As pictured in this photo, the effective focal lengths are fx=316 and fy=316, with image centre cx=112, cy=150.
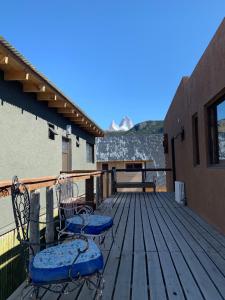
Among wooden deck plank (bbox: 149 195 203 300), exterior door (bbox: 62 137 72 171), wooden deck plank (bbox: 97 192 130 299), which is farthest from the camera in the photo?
exterior door (bbox: 62 137 72 171)

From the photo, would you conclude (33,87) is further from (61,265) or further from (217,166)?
(61,265)

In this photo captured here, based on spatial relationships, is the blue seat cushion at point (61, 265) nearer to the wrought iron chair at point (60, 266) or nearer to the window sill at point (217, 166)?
the wrought iron chair at point (60, 266)

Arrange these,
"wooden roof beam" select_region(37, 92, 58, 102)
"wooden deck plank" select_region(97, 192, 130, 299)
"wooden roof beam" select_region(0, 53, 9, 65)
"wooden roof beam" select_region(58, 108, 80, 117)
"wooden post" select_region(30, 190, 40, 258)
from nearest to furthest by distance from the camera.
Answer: "wooden deck plank" select_region(97, 192, 130, 299), "wooden post" select_region(30, 190, 40, 258), "wooden roof beam" select_region(0, 53, 9, 65), "wooden roof beam" select_region(37, 92, 58, 102), "wooden roof beam" select_region(58, 108, 80, 117)

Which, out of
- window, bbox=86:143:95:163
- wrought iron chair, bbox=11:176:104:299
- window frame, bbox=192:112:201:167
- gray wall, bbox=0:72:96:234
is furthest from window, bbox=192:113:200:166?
window, bbox=86:143:95:163

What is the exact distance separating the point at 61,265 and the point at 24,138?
5.10m

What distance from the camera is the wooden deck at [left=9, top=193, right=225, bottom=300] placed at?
2.62 m

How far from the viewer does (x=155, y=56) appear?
17.8 meters

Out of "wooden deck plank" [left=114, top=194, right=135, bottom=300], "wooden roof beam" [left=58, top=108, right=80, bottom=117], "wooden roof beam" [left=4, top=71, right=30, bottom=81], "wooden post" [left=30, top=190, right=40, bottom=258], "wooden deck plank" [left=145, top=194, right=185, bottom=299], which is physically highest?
"wooden roof beam" [left=4, top=71, right=30, bottom=81]

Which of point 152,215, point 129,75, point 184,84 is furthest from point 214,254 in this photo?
point 129,75

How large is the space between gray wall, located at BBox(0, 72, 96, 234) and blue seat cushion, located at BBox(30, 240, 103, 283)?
12.5ft

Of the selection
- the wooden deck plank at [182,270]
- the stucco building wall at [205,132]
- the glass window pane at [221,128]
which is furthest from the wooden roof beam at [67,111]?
the wooden deck plank at [182,270]

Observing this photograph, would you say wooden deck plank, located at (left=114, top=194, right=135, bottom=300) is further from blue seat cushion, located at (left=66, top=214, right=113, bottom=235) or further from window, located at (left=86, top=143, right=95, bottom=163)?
window, located at (left=86, top=143, right=95, bottom=163)

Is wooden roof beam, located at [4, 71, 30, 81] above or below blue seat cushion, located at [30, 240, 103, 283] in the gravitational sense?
above

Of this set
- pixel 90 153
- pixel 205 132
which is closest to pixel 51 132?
pixel 205 132
